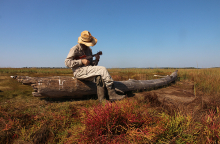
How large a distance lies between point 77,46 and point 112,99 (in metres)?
2.10

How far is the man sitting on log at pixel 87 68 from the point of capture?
13.1ft

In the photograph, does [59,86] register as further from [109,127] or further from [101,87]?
[109,127]

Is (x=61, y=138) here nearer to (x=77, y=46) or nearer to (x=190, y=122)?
(x=190, y=122)

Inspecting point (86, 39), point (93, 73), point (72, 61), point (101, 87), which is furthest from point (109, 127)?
point (86, 39)

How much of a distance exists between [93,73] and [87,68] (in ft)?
0.95

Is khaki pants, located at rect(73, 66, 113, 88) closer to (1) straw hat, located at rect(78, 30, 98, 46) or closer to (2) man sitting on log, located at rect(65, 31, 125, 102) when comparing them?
(2) man sitting on log, located at rect(65, 31, 125, 102)

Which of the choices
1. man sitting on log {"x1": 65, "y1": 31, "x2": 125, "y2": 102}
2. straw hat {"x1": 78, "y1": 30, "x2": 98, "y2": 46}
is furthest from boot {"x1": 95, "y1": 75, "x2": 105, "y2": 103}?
straw hat {"x1": 78, "y1": 30, "x2": 98, "y2": 46}

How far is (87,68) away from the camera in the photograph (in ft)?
13.7

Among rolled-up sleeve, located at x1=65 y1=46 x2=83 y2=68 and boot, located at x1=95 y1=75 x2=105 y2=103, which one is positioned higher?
rolled-up sleeve, located at x1=65 y1=46 x2=83 y2=68

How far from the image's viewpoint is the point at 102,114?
7.64ft

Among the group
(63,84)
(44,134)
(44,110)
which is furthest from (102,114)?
(63,84)

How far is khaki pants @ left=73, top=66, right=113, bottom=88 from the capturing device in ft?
12.9

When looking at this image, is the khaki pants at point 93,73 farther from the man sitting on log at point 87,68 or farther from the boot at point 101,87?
the boot at point 101,87

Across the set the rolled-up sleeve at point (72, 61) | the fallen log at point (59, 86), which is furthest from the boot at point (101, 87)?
the rolled-up sleeve at point (72, 61)
